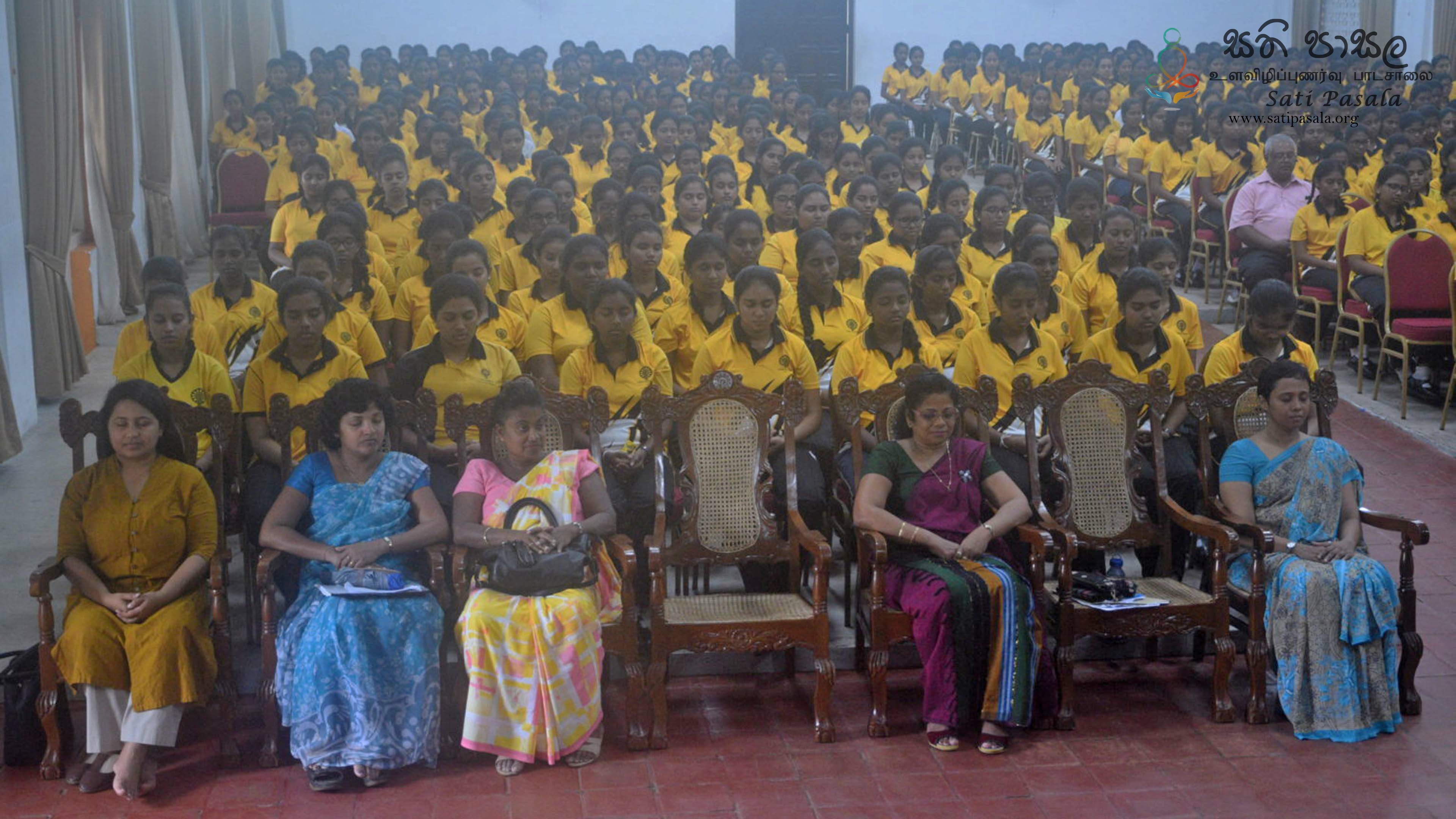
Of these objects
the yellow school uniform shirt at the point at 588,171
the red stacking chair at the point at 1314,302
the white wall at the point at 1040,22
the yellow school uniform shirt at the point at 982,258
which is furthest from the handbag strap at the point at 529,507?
the white wall at the point at 1040,22

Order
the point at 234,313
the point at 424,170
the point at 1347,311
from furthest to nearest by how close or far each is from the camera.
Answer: the point at 424,170 → the point at 1347,311 → the point at 234,313

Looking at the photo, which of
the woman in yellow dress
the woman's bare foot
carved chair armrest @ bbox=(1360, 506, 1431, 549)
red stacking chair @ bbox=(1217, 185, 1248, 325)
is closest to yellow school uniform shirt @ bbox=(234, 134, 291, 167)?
red stacking chair @ bbox=(1217, 185, 1248, 325)

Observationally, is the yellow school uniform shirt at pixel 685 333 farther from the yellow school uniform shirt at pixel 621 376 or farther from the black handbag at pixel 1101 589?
the black handbag at pixel 1101 589

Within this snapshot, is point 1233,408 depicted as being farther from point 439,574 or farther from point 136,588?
point 136,588

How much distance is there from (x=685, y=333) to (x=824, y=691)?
1.88 m

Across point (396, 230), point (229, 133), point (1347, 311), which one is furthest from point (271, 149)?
point (1347, 311)

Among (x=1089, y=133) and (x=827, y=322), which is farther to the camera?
(x=1089, y=133)

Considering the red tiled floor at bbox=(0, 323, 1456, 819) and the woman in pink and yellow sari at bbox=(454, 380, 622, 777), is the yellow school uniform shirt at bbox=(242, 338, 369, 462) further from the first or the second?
the red tiled floor at bbox=(0, 323, 1456, 819)

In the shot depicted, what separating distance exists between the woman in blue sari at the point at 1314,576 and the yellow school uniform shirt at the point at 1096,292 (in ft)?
6.19

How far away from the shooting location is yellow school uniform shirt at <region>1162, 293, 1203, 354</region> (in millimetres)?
5266

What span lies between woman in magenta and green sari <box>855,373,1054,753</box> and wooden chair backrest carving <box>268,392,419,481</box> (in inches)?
51.9

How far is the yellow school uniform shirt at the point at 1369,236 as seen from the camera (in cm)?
716

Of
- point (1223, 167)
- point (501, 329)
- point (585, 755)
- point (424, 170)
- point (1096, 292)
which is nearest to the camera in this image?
point (585, 755)

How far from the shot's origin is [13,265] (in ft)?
21.5
